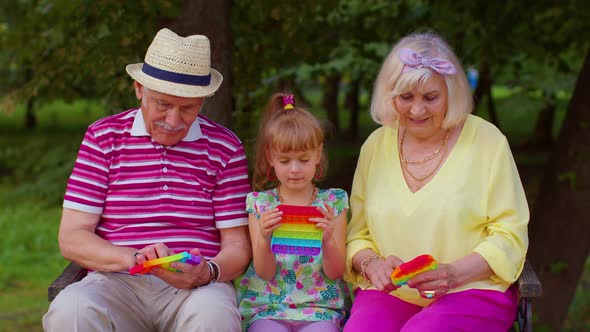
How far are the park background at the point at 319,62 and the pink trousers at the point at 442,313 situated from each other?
0.75 meters

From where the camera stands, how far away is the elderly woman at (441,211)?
11.0 feet

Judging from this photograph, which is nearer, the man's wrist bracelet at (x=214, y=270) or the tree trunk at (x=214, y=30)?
the man's wrist bracelet at (x=214, y=270)

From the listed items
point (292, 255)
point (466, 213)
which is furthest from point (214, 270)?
point (466, 213)

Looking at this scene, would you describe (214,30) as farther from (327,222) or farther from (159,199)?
(327,222)

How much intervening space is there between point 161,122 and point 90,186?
382 mm

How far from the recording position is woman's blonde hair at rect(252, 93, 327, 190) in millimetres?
3398

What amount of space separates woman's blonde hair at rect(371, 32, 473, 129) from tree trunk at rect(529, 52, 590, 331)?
7.40ft

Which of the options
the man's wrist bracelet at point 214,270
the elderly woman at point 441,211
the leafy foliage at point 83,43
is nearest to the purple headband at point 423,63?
the elderly woman at point 441,211

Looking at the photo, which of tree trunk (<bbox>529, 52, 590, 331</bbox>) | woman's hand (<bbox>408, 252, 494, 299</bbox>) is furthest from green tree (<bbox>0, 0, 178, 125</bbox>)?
tree trunk (<bbox>529, 52, 590, 331</bbox>)

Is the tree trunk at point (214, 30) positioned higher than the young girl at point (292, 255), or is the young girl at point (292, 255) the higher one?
the tree trunk at point (214, 30)

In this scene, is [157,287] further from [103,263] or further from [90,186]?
[90,186]

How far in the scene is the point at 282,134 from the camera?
3.41 m

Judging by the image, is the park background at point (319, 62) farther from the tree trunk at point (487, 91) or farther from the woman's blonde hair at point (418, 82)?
the woman's blonde hair at point (418, 82)

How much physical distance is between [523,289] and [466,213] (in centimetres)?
35
